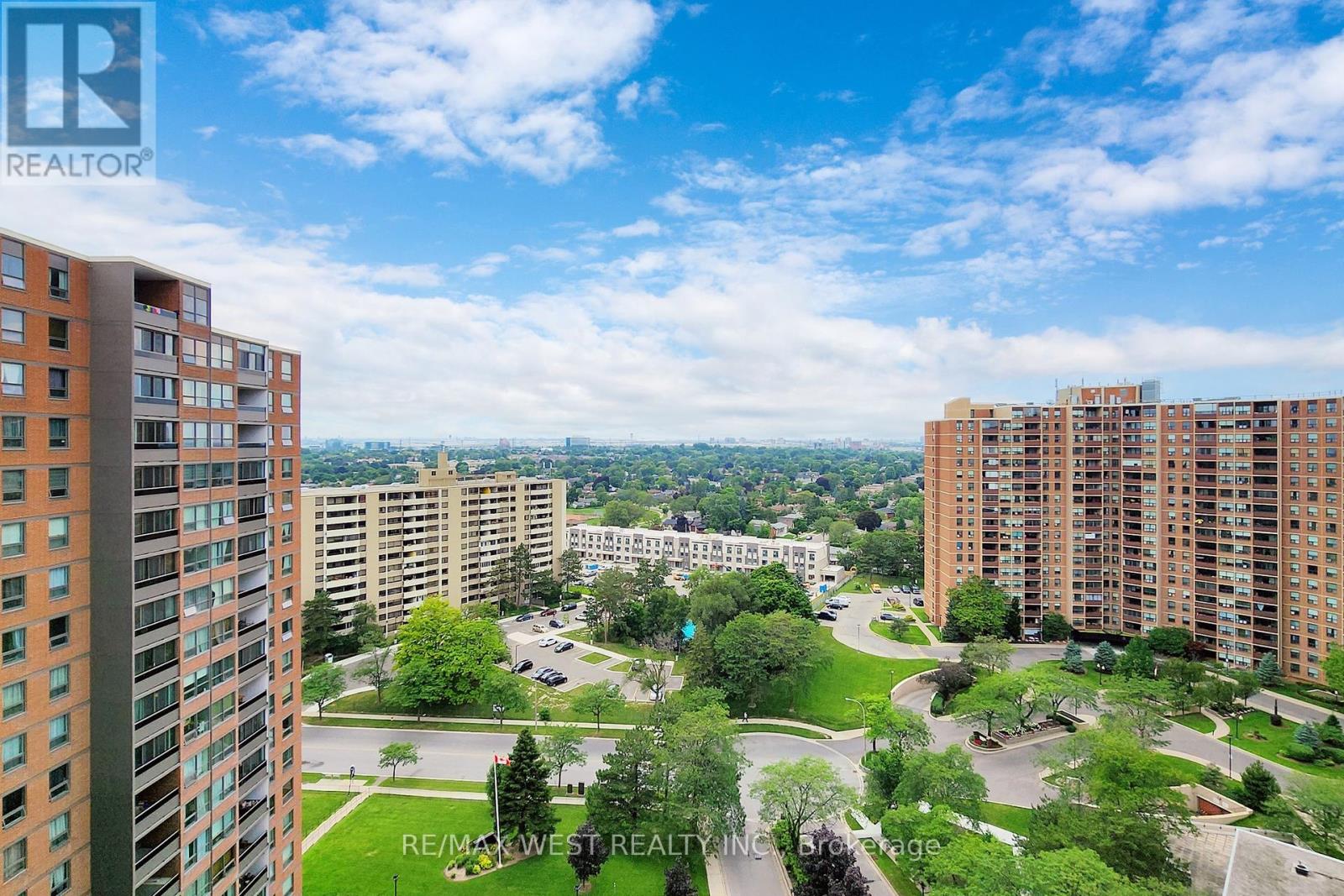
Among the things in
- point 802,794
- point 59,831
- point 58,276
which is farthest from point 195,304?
point 802,794

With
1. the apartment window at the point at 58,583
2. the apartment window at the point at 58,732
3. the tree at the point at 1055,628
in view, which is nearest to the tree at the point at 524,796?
the apartment window at the point at 58,732

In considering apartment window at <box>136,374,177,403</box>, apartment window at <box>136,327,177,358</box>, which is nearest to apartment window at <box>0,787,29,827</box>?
apartment window at <box>136,374,177,403</box>

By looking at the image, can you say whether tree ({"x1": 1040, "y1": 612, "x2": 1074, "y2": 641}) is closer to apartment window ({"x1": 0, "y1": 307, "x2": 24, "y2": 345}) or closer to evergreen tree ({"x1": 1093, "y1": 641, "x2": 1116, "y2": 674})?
evergreen tree ({"x1": 1093, "y1": 641, "x2": 1116, "y2": 674})

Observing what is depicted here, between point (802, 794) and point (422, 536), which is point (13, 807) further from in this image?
point (422, 536)

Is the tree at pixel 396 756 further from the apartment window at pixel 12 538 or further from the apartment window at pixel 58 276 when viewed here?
the apartment window at pixel 58 276

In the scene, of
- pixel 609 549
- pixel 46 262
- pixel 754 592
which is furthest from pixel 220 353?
pixel 609 549

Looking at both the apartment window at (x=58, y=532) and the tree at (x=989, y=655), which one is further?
the tree at (x=989, y=655)
